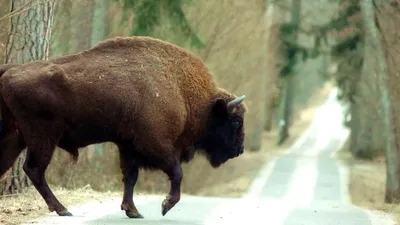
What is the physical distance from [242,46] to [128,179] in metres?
25.7

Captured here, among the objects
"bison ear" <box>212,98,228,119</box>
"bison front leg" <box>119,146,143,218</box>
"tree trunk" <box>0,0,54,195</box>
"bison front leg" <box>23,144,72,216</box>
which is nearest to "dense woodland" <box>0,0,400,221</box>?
"tree trunk" <box>0,0,54,195</box>

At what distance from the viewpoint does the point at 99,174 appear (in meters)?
24.4

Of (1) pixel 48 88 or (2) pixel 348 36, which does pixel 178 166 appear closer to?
(1) pixel 48 88

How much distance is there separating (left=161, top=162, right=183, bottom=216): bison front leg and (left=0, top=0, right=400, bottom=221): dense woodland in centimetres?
313

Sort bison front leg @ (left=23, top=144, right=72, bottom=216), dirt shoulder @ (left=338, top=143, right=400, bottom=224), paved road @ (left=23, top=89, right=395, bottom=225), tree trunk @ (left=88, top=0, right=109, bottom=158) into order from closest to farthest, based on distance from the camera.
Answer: bison front leg @ (left=23, top=144, right=72, bottom=216)
paved road @ (left=23, top=89, right=395, bottom=225)
tree trunk @ (left=88, top=0, right=109, bottom=158)
dirt shoulder @ (left=338, top=143, right=400, bottom=224)

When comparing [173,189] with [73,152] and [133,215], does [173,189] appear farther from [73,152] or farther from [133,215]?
[73,152]

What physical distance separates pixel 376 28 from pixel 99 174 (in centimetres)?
876

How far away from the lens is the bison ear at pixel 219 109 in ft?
42.5

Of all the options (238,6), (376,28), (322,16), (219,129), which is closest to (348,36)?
(238,6)

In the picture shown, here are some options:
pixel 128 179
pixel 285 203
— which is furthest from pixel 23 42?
pixel 285 203

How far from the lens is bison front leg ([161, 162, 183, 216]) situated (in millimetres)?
11875

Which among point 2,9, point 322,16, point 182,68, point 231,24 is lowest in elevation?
point 182,68

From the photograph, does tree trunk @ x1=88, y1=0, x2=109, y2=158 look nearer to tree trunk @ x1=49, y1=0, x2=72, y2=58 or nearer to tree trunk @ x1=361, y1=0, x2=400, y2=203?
tree trunk @ x1=49, y1=0, x2=72, y2=58

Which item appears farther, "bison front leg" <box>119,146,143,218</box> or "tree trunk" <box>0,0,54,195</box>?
"tree trunk" <box>0,0,54,195</box>
